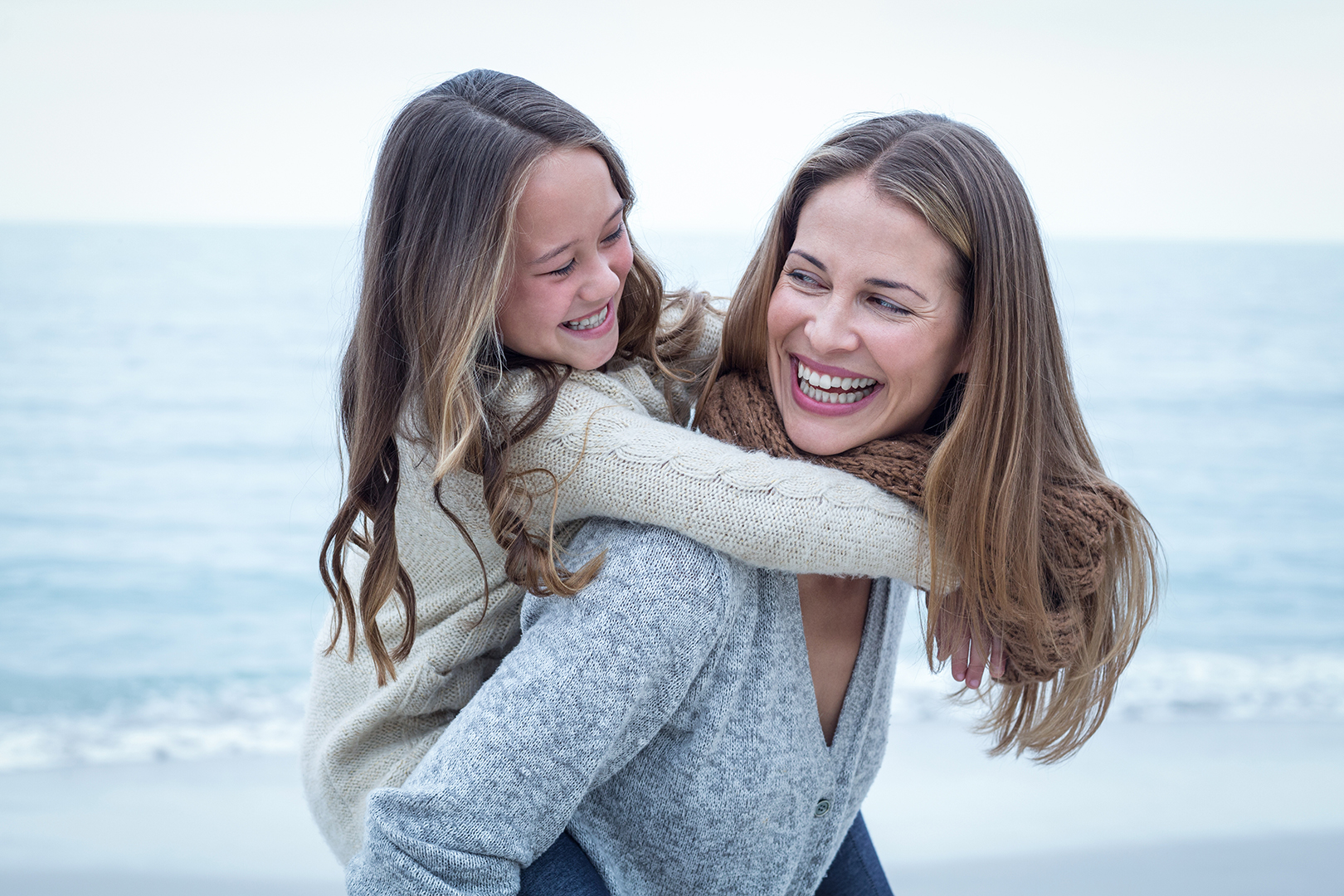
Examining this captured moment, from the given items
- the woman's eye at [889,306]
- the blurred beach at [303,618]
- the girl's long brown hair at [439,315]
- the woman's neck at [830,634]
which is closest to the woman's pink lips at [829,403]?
the woman's eye at [889,306]

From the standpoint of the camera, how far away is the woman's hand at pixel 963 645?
1510 millimetres

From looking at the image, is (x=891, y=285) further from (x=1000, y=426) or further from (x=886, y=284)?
(x=1000, y=426)

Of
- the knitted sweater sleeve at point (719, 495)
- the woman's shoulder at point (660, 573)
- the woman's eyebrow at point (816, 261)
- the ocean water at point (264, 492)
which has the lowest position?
the ocean water at point (264, 492)

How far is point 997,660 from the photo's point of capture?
1.51 meters

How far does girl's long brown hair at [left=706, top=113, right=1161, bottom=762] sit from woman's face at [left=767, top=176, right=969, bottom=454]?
4 cm

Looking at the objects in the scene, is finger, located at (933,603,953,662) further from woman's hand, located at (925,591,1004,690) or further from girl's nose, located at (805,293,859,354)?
girl's nose, located at (805,293,859,354)

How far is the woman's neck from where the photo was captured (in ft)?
4.93

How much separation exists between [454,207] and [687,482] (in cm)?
55

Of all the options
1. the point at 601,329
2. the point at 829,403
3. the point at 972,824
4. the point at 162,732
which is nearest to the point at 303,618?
the point at 162,732

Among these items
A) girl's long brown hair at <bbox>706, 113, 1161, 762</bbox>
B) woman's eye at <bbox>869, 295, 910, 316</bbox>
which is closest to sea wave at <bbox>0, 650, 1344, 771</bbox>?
girl's long brown hair at <bbox>706, 113, 1161, 762</bbox>

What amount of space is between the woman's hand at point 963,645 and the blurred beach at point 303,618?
69 centimetres

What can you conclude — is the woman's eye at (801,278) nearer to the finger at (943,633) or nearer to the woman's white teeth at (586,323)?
the woman's white teeth at (586,323)

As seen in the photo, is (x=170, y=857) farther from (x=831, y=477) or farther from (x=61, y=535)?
(x=61, y=535)

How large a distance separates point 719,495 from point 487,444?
36 centimetres
